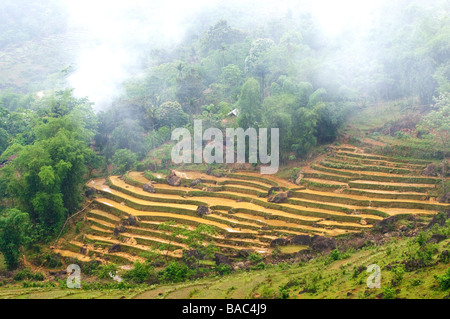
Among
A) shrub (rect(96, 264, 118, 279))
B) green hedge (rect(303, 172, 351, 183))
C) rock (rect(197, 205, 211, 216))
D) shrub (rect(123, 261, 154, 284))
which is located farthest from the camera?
green hedge (rect(303, 172, 351, 183))

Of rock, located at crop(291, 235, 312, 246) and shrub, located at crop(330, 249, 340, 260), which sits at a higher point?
rock, located at crop(291, 235, 312, 246)

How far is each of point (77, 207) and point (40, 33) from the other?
53.3 m

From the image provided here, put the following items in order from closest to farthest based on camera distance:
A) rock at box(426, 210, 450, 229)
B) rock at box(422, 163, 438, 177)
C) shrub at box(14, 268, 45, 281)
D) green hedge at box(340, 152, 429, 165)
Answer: rock at box(426, 210, 450, 229) → shrub at box(14, 268, 45, 281) → rock at box(422, 163, 438, 177) → green hedge at box(340, 152, 429, 165)

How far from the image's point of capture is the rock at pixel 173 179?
29.4 meters

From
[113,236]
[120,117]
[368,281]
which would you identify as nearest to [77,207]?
[113,236]

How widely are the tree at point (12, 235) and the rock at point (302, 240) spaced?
14042 mm

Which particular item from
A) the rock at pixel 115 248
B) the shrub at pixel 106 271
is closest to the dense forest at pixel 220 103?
the rock at pixel 115 248

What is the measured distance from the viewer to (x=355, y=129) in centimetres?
3134

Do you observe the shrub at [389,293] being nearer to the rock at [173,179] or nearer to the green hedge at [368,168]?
the green hedge at [368,168]

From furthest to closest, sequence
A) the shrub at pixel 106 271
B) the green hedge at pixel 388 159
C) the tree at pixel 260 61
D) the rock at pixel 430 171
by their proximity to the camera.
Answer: the tree at pixel 260 61 → the green hedge at pixel 388 159 → the rock at pixel 430 171 → the shrub at pixel 106 271


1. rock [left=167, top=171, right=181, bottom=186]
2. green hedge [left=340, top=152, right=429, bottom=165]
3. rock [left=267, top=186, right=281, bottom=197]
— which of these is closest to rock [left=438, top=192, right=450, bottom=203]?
green hedge [left=340, top=152, right=429, bottom=165]

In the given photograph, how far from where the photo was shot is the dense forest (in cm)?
2648

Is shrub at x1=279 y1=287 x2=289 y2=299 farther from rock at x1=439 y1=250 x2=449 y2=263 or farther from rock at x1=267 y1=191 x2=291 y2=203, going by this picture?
rock at x1=267 y1=191 x2=291 y2=203

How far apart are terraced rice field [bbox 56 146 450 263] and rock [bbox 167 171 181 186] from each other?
28 cm
